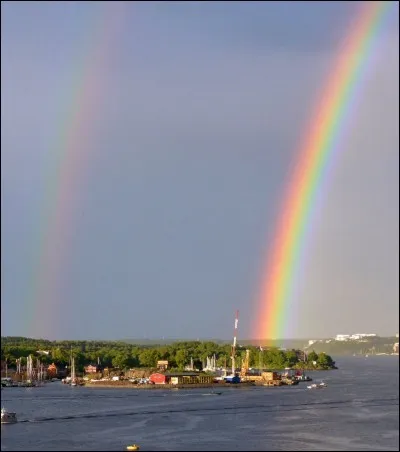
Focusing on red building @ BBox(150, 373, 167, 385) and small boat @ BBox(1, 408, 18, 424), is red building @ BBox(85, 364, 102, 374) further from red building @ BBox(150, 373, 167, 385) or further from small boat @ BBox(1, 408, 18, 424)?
small boat @ BBox(1, 408, 18, 424)

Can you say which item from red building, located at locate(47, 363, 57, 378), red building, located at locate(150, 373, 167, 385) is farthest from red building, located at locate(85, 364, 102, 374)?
red building, located at locate(150, 373, 167, 385)

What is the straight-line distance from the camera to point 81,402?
860 inches

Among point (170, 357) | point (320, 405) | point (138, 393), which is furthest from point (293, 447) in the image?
point (170, 357)

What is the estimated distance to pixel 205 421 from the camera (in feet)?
56.3

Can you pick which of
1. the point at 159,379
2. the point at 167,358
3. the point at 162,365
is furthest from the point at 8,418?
the point at 167,358

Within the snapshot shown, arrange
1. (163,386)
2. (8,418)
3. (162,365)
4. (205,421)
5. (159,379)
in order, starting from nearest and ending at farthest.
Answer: (8,418) < (205,421) < (163,386) < (159,379) < (162,365)

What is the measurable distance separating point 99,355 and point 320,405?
2359cm

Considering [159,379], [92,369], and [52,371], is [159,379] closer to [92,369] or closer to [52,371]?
[92,369]

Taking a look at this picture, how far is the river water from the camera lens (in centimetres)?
1375

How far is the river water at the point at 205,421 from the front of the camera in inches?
541

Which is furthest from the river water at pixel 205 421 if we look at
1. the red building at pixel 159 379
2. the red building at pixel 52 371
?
the red building at pixel 52 371

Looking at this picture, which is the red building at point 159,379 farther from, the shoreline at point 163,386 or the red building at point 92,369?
the red building at point 92,369

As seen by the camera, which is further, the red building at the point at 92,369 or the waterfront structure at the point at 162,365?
the waterfront structure at the point at 162,365

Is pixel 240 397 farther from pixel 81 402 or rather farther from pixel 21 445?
pixel 21 445
